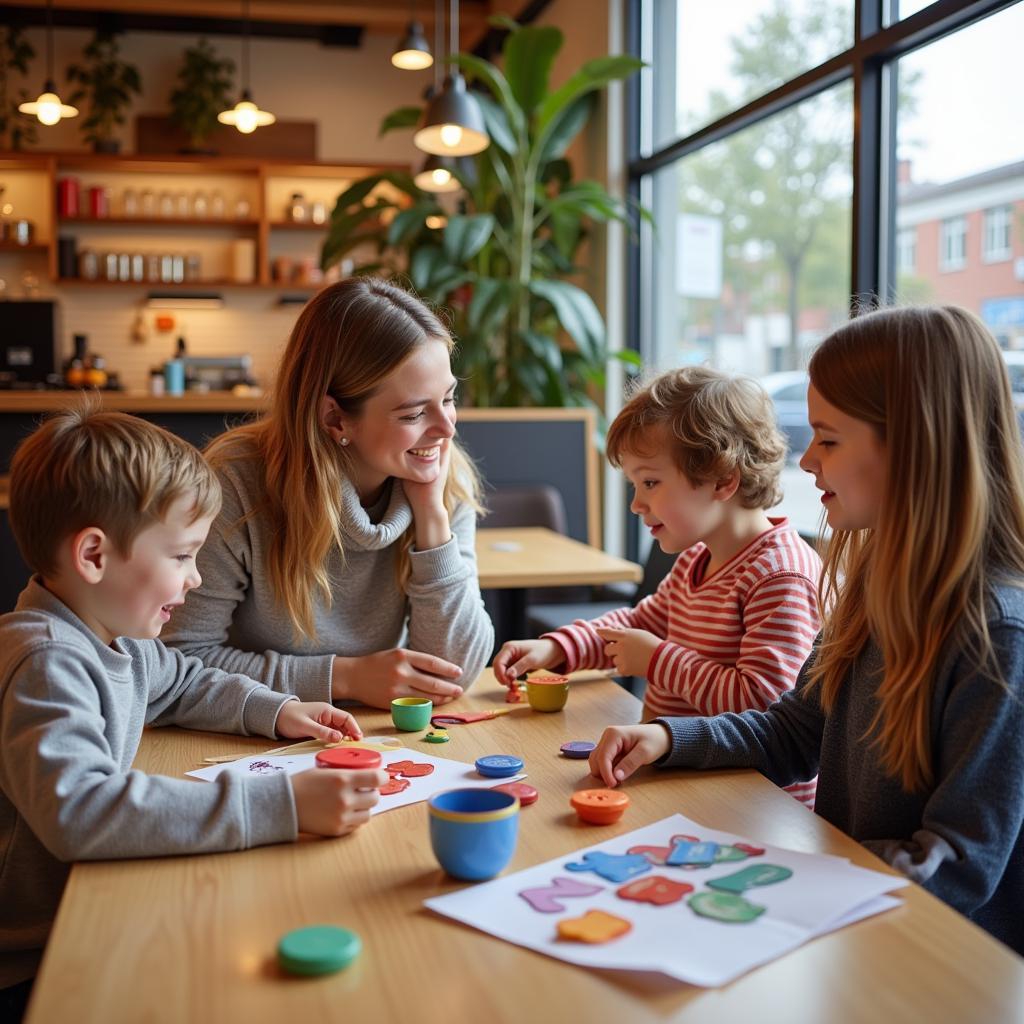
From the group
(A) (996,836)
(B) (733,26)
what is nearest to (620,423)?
(A) (996,836)

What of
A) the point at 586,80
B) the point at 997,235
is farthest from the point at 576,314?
the point at 997,235

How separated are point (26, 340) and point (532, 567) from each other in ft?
15.4

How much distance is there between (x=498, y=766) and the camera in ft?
3.92

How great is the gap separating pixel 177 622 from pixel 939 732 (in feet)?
3.21

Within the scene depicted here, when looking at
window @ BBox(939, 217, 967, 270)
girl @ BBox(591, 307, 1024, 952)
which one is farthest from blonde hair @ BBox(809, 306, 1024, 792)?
window @ BBox(939, 217, 967, 270)

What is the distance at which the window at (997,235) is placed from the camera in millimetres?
2902

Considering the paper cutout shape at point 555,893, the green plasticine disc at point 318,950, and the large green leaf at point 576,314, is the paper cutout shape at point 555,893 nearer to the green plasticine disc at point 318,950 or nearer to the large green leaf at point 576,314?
the green plasticine disc at point 318,950

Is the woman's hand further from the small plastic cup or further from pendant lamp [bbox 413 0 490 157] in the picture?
pendant lamp [bbox 413 0 490 157]

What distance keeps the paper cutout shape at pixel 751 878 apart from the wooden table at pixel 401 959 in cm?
7

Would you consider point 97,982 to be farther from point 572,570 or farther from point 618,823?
point 572,570

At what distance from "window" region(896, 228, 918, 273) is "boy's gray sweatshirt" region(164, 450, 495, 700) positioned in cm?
209

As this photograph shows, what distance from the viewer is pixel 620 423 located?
1626mm

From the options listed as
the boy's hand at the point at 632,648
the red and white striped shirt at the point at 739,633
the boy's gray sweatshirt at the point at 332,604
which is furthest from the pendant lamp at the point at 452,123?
the boy's hand at the point at 632,648

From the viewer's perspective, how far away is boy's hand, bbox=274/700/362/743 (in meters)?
1.33
